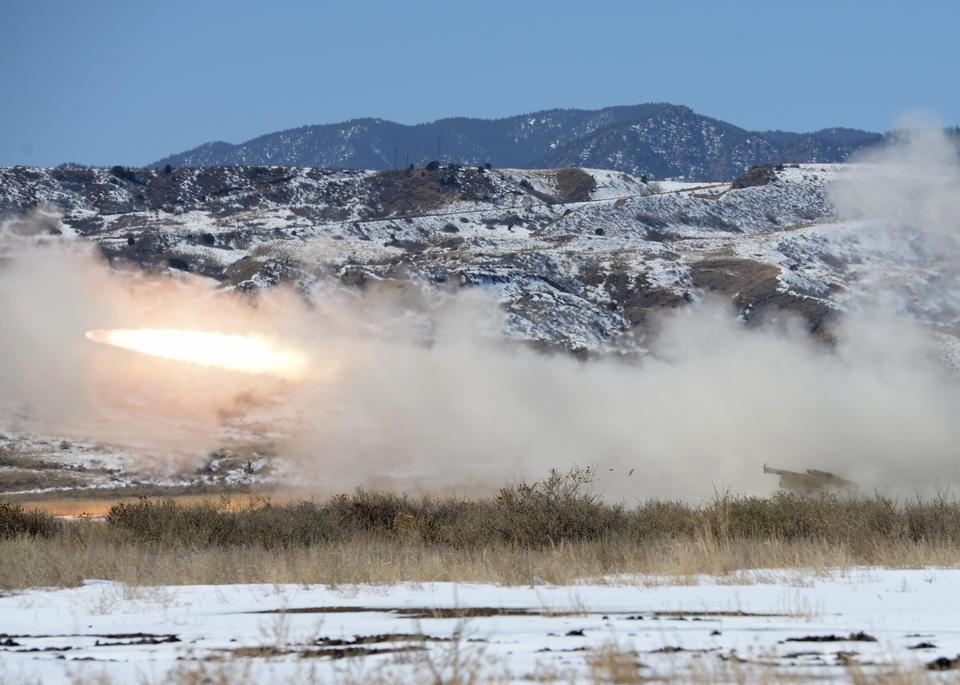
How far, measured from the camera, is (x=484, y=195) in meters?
130

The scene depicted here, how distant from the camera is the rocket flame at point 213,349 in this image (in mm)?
59375

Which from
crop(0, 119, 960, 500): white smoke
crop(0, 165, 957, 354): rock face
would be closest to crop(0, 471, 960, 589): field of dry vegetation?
crop(0, 119, 960, 500): white smoke

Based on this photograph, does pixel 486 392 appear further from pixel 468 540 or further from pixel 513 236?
pixel 513 236

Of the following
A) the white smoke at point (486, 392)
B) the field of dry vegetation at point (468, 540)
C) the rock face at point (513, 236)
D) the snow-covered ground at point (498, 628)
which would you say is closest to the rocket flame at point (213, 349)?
the white smoke at point (486, 392)

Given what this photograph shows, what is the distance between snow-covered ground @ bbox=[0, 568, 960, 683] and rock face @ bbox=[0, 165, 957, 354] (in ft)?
182

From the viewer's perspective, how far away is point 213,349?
59.1 meters

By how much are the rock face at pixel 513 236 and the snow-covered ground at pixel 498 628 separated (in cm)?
5551

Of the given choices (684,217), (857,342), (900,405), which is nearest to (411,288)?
(857,342)

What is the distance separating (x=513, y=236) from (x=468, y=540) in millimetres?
83431

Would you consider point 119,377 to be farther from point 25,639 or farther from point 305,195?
point 305,195

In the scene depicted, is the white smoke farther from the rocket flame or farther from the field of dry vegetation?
the field of dry vegetation

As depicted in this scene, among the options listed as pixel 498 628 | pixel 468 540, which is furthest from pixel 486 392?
pixel 498 628

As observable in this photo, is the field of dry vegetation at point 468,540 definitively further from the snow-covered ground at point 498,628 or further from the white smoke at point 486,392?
the white smoke at point 486,392

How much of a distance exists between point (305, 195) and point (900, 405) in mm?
89072
